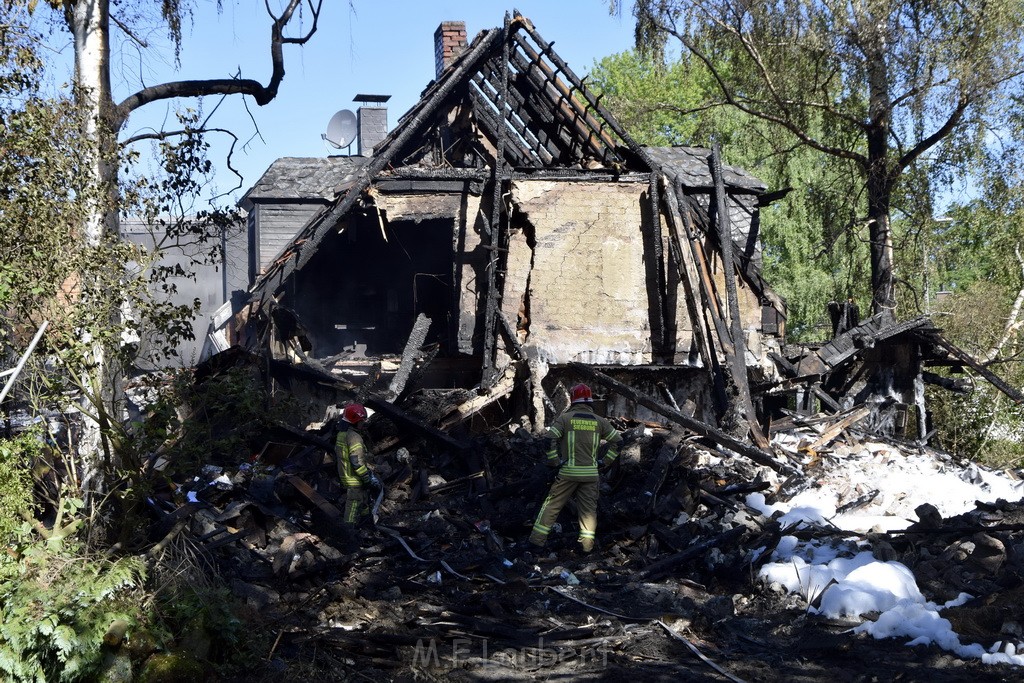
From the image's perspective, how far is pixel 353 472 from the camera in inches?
416

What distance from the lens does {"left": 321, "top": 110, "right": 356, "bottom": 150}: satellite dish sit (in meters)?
25.8

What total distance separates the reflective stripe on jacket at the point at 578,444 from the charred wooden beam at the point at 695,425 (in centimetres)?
256

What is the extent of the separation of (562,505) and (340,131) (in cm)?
1774

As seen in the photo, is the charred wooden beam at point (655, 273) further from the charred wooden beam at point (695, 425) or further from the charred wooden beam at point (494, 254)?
the charred wooden beam at point (494, 254)

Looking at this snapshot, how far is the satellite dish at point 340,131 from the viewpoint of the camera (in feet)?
84.6

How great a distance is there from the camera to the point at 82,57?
35.8 feet

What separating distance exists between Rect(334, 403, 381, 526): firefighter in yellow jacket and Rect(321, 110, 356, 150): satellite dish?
16.4 metres

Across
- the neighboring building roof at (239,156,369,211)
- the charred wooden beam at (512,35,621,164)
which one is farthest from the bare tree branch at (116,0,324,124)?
the neighboring building roof at (239,156,369,211)

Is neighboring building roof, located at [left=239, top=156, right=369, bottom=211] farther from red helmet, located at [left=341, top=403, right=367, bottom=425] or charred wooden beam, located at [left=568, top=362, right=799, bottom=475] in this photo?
red helmet, located at [left=341, top=403, right=367, bottom=425]

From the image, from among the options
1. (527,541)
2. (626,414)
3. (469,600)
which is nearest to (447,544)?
(527,541)

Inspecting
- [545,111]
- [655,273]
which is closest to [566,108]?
[545,111]

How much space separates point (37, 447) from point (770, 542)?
6660mm

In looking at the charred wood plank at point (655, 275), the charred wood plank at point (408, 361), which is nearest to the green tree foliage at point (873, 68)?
the charred wood plank at point (655, 275)

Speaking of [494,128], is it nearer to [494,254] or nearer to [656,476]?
[494,254]
